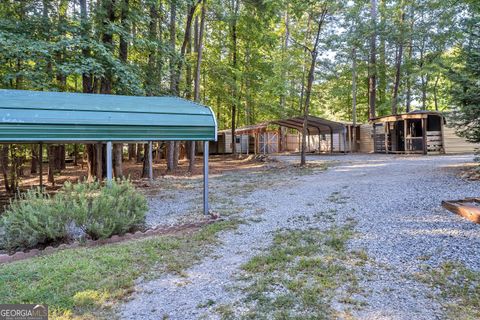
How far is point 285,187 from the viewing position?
29.7ft

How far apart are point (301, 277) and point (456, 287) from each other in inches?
55.7

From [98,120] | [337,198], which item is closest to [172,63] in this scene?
[98,120]

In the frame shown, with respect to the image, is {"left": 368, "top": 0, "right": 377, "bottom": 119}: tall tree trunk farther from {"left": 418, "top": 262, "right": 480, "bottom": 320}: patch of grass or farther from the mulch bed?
{"left": 418, "top": 262, "right": 480, "bottom": 320}: patch of grass

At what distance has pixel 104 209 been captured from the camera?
4738 millimetres

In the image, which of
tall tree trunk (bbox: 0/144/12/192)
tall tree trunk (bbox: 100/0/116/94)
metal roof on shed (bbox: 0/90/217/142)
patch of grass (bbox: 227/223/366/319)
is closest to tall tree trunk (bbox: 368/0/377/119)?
tall tree trunk (bbox: 100/0/116/94)

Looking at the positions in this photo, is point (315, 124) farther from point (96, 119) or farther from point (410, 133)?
point (96, 119)

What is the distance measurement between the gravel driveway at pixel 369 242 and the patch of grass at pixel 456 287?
105 millimetres

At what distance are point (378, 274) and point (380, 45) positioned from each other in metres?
22.3

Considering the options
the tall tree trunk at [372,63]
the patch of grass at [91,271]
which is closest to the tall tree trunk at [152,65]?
the patch of grass at [91,271]

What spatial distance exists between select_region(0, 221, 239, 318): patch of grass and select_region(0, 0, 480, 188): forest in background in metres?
4.98

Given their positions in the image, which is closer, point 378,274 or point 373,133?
point 378,274

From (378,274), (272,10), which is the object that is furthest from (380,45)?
(378,274)

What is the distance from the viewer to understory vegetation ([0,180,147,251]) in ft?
14.1

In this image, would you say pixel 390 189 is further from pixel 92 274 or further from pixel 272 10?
pixel 272 10
